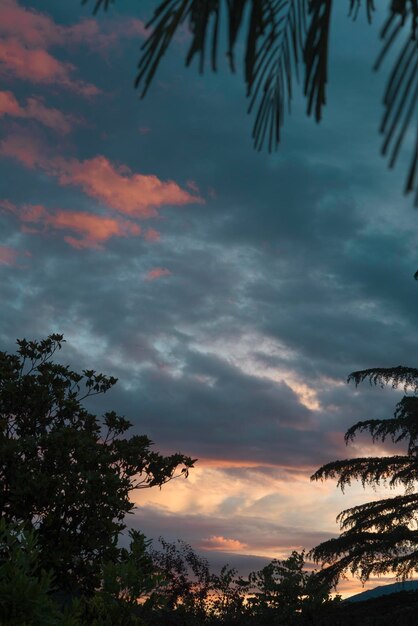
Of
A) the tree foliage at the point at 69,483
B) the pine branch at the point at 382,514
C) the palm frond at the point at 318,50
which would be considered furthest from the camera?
the pine branch at the point at 382,514

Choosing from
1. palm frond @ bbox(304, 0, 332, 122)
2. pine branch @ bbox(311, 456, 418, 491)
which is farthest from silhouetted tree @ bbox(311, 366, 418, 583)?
palm frond @ bbox(304, 0, 332, 122)

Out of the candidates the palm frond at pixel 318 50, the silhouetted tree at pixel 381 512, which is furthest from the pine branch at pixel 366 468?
the palm frond at pixel 318 50

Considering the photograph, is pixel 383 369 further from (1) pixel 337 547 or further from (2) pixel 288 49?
(2) pixel 288 49

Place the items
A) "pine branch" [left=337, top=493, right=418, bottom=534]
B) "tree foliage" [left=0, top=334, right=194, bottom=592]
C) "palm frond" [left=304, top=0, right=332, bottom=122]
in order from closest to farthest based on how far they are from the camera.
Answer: "palm frond" [left=304, top=0, right=332, bottom=122], "tree foliage" [left=0, top=334, right=194, bottom=592], "pine branch" [left=337, top=493, right=418, bottom=534]

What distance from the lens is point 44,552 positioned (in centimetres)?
1136

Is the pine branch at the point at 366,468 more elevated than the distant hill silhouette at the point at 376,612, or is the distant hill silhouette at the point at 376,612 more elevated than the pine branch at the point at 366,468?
the pine branch at the point at 366,468

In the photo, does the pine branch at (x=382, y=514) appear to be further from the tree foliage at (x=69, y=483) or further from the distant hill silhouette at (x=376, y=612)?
the tree foliage at (x=69, y=483)

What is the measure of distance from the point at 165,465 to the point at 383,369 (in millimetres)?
8069

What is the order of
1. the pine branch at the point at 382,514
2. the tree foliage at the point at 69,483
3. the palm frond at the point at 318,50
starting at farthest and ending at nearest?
1. the pine branch at the point at 382,514
2. the tree foliage at the point at 69,483
3. the palm frond at the point at 318,50

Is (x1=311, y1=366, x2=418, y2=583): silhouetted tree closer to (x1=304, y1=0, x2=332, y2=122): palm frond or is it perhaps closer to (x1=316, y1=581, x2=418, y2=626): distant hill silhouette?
(x1=316, y1=581, x2=418, y2=626): distant hill silhouette

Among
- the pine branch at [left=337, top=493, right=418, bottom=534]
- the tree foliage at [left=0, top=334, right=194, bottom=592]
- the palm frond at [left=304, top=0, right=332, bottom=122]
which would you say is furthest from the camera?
the pine branch at [left=337, top=493, right=418, bottom=534]

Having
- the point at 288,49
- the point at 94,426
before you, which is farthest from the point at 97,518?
the point at 288,49

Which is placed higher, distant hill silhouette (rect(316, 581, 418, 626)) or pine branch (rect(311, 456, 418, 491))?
pine branch (rect(311, 456, 418, 491))

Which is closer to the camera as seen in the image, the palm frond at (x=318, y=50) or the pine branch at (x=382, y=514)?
the palm frond at (x=318, y=50)
